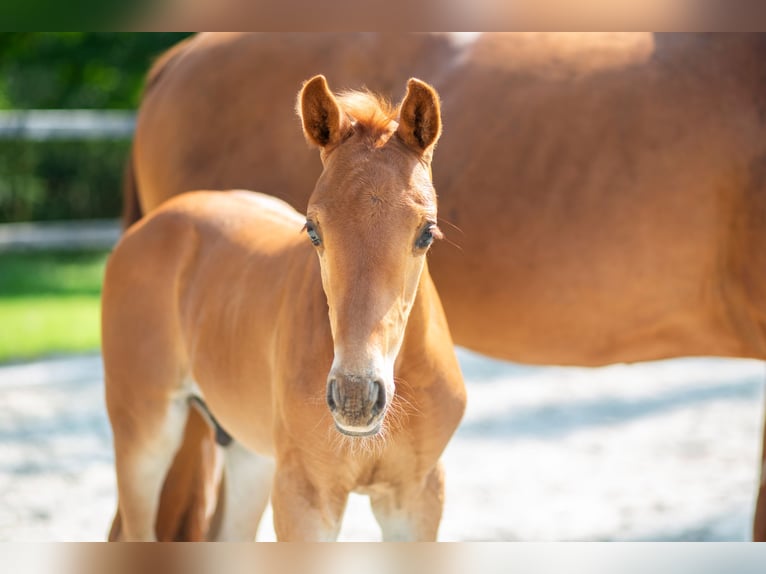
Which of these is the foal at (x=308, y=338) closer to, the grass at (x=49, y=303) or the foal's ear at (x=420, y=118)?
the foal's ear at (x=420, y=118)

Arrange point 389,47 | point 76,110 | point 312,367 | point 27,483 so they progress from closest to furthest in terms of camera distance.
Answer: point 312,367, point 389,47, point 27,483, point 76,110

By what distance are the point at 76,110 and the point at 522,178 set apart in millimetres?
12060

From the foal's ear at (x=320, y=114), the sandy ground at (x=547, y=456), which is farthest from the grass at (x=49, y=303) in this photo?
the foal's ear at (x=320, y=114)

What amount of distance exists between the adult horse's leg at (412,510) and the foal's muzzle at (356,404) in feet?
2.16

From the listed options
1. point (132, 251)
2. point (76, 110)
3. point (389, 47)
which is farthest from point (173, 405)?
point (76, 110)

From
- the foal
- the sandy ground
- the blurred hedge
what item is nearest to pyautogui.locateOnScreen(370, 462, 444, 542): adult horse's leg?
the foal

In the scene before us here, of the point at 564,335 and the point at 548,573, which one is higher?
the point at 564,335

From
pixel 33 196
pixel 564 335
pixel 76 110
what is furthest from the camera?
pixel 76 110

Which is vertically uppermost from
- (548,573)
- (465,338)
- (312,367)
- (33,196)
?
(33,196)

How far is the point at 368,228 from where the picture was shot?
6.23 feet

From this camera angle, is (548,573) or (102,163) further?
(102,163)

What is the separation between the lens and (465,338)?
3.25 m

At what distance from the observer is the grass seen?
25.6ft

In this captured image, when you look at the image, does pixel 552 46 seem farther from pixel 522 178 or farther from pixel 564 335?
pixel 564 335
